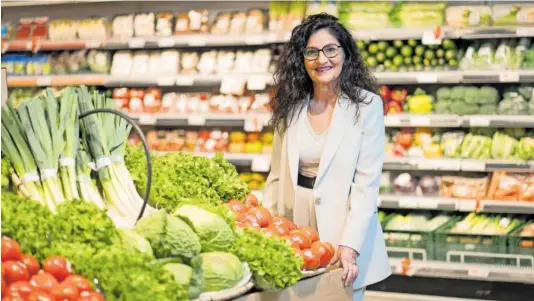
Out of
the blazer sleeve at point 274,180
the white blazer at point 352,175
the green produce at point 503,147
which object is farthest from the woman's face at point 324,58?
the green produce at point 503,147

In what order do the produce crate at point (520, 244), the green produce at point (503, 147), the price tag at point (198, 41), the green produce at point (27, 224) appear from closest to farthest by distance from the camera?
1. the green produce at point (27, 224)
2. the produce crate at point (520, 244)
3. the green produce at point (503, 147)
4. the price tag at point (198, 41)

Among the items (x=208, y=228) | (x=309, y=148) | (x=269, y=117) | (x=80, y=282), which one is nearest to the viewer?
(x=80, y=282)

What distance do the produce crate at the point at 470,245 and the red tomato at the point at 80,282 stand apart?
4.17 meters

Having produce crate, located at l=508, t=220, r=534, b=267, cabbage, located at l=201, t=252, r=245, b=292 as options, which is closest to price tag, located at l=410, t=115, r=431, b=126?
produce crate, located at l=508, t=220, r=534, b=267

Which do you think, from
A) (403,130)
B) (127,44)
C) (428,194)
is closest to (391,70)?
(403,130)

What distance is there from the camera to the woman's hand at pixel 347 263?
2902 mm

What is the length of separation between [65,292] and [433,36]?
4.30 metres

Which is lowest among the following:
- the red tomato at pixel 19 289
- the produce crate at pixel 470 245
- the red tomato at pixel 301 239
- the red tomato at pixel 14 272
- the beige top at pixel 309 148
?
the produce crate at pixel 470 245

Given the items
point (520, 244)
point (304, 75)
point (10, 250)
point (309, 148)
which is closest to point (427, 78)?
point (520, 244)

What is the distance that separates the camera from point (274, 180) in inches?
138

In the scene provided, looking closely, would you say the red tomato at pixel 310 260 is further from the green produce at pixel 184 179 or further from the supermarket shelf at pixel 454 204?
the supermarket shelf at pixel 454 204

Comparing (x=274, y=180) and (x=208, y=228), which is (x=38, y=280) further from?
(x=274, y=180)

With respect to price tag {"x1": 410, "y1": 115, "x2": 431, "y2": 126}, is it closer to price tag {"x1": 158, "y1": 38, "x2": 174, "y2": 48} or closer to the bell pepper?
the bell pepper

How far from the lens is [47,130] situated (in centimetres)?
254
